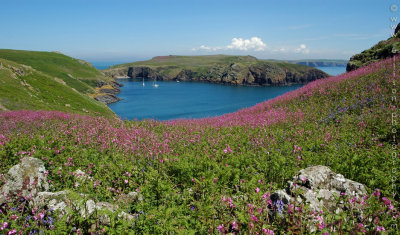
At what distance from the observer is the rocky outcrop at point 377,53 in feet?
68.4

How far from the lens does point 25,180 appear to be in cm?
502

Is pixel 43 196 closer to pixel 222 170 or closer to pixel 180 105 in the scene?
pixel 222 170

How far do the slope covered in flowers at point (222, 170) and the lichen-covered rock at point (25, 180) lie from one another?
256 millimetres

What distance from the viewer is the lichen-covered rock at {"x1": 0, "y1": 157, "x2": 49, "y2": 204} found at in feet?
15.9

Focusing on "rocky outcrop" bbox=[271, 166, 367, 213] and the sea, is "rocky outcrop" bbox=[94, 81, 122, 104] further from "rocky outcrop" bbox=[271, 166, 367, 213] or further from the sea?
"rocky outcrop" bbox=[271, 166, 367, 213]

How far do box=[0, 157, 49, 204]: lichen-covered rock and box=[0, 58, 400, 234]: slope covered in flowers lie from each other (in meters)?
0.26

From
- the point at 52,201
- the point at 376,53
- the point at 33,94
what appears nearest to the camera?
the point at 52,201

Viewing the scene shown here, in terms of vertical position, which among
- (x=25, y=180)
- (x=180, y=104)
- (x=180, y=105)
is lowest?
(x=180, y=105)

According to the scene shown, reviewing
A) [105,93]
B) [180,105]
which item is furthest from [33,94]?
[105,93]

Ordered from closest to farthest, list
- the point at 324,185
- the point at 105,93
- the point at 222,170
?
the point at 324,185, the point at 222,170, the point at 105,93

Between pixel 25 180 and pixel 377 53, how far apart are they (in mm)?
31050

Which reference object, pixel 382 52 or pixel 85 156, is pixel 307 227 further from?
pixel 382 52

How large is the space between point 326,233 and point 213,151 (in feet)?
17.9

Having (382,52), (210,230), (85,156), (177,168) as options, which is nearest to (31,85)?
(85,156)
